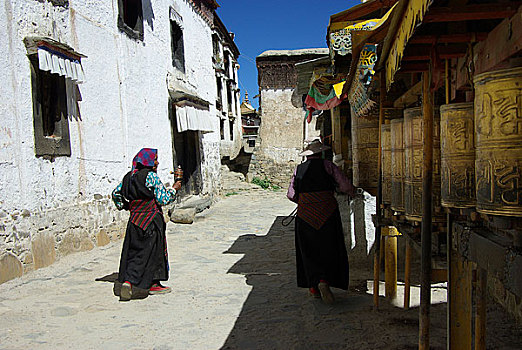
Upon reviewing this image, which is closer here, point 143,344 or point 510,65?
point 510,65

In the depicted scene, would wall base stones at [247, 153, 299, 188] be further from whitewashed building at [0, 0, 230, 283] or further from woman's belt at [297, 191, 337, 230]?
woman's belt at [297, 191, 337, 230]

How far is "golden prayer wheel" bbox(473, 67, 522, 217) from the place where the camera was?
1424 mm

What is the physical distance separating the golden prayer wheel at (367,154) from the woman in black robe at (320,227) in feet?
1.06

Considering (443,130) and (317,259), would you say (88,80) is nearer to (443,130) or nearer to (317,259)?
(317,259)

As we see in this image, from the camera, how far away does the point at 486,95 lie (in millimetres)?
1506

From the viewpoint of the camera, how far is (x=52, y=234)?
5547 millimetres

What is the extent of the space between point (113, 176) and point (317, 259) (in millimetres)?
4429

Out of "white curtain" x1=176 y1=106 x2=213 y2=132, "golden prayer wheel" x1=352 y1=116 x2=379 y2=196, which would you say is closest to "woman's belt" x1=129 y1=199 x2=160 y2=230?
"golden prayer wheel" x1=352 y1=116 x2=379 y2=196

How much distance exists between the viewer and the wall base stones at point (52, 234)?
478 centimetres

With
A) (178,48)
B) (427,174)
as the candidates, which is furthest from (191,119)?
(427,174)

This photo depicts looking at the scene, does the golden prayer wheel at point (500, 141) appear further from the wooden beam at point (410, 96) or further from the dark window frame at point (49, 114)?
the dark window frame at point (49, 114)

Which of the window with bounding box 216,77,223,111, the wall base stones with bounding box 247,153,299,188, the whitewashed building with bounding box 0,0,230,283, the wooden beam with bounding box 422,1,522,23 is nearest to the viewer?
the wooden beam with bounding box 422,1,522,23

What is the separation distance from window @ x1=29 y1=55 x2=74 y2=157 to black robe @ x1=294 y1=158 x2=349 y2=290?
339cm

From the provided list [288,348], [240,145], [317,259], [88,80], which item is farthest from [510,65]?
[240,145]
